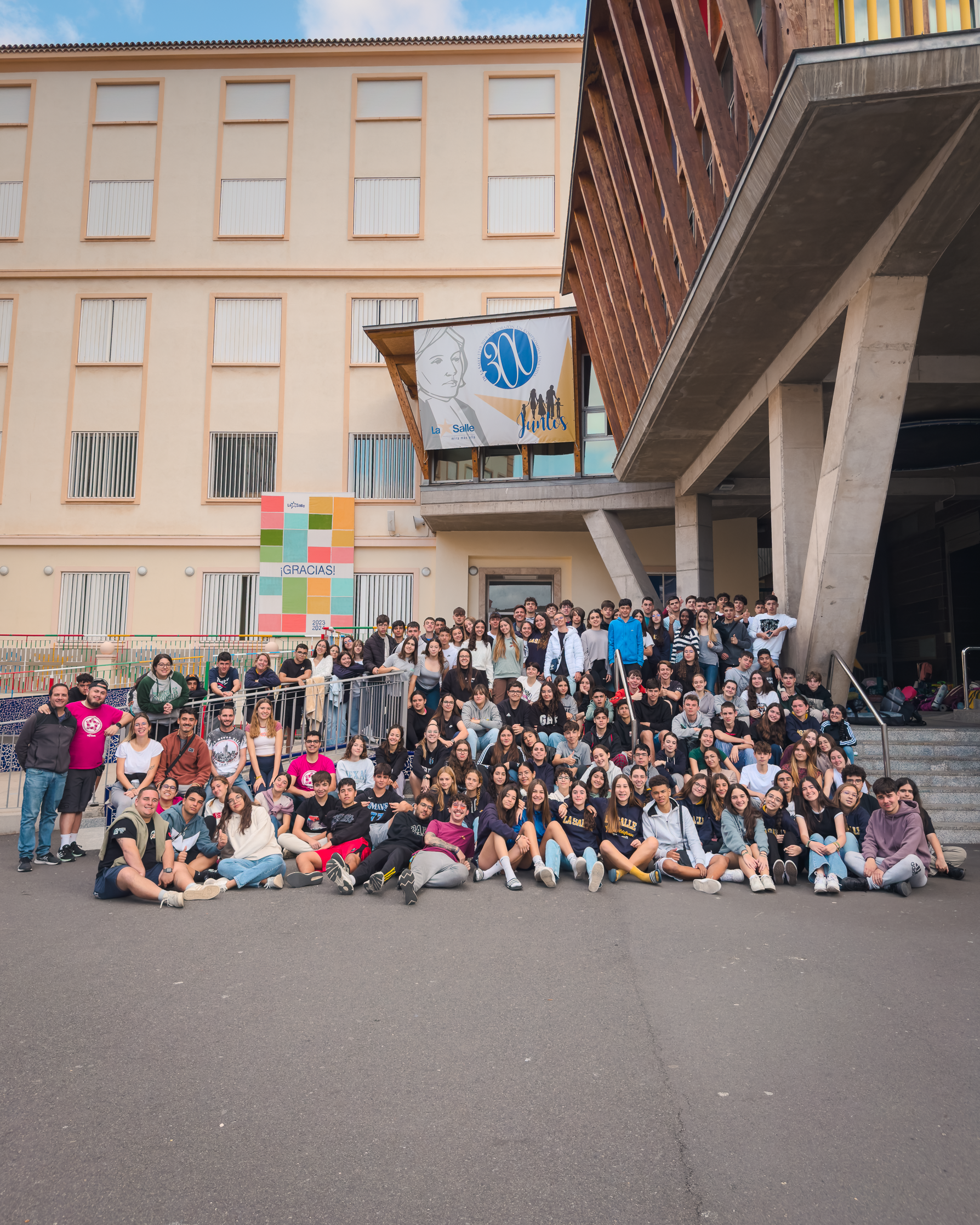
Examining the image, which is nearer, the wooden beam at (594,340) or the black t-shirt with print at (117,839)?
the black t-shirt with print at (117,839)

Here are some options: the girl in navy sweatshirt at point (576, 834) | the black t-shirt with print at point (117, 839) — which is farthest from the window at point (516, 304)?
the black t-shirt with print at point (117, 839)

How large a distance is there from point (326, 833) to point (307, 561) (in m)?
13.3

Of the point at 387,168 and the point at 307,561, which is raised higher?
the point at 387,168

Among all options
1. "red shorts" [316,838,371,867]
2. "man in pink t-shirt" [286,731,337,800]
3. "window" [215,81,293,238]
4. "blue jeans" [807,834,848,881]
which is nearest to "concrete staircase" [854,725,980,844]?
"blue jeans" [807,834,848,881]

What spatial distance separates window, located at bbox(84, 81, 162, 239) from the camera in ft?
72.7

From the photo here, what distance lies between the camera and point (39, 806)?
845cm

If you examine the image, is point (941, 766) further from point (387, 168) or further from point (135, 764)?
point (387, 168)

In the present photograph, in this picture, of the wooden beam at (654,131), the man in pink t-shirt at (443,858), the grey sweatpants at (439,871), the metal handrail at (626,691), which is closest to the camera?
the man in pink t-shirt at (443,858)

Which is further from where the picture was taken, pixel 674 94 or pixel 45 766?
pixel 674 94

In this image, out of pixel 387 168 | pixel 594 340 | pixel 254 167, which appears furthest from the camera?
pixel 254 167

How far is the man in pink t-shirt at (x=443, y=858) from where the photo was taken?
711 centimetres

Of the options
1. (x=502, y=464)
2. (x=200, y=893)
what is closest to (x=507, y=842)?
(x=200, y=893)

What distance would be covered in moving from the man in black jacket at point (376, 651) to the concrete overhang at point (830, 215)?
5.58 m

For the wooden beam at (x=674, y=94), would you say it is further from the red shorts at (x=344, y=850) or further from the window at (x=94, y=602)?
the window at (x=94, y=602)
